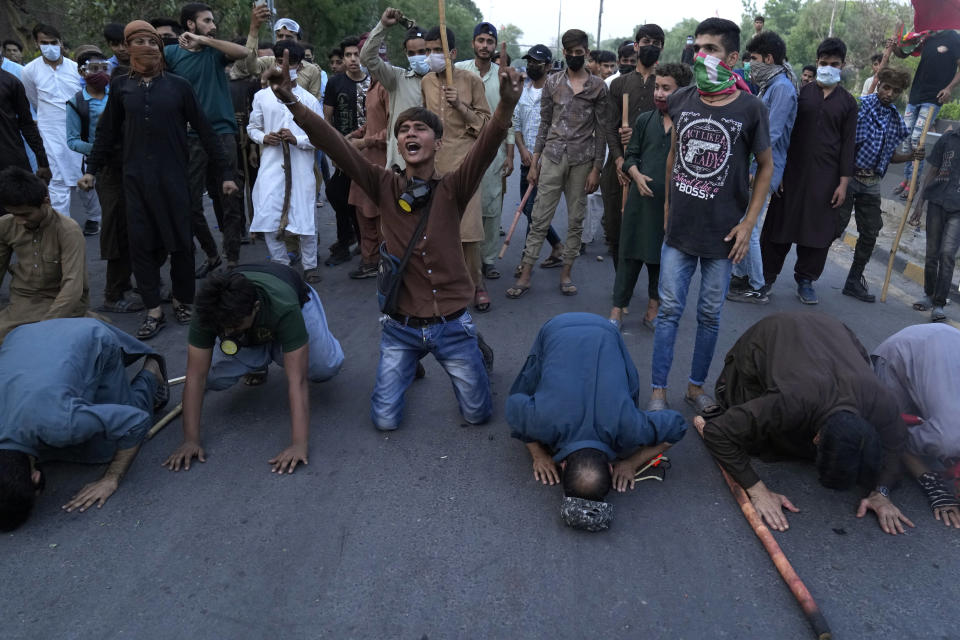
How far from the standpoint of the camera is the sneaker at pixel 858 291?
6.29 meters

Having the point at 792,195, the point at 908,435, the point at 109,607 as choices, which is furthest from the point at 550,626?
the point at 792,195

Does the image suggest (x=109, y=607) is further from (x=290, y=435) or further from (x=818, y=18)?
(x=818, y=18)

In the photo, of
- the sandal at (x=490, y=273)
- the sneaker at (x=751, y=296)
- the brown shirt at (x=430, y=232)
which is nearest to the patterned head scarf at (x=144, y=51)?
A: the brown shirt at (x=430, y=232)

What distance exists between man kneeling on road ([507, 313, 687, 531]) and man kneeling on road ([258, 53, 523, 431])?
613mm

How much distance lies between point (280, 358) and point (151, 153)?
82.4 inches

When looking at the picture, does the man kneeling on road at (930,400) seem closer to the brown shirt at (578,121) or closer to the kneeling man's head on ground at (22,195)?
the brown shirt at (578,121)

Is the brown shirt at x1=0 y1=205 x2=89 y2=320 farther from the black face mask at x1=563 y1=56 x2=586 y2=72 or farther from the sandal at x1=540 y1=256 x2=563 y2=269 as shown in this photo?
the sandal at x1=540 y1=256 x2=563 y2=269

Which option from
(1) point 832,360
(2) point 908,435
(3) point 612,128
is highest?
(3) point 612,128

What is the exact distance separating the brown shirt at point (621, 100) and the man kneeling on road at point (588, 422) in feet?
9.07

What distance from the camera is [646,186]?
492cm

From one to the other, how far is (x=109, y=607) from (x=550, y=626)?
1689 millimetres

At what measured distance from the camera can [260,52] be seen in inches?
328

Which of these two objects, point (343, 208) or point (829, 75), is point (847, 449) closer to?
point (829, 75)

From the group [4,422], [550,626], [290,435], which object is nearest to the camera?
[550,626]
